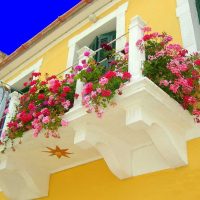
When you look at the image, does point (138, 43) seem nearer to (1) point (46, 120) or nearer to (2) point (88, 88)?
(2) point (88, 88)

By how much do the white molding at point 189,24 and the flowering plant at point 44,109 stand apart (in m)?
2.02

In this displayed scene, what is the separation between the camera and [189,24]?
5934 mm

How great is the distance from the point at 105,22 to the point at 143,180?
4.42 m

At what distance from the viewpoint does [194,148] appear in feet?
15.3

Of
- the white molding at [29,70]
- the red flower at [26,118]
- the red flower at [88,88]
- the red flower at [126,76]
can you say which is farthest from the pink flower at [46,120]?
the white molding at [29,70]

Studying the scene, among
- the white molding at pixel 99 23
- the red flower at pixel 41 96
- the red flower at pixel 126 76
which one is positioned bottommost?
the red flower at pixel 126 76

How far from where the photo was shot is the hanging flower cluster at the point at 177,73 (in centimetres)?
460

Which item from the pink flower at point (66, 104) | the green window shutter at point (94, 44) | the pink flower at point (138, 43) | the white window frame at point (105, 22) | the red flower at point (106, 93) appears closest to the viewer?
the red flower at point (106, 93)

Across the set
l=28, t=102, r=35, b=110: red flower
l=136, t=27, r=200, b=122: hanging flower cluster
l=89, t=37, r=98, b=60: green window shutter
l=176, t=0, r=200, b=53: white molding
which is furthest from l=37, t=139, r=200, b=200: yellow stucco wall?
l=89, t=37, r=98, b=60: green window shutter

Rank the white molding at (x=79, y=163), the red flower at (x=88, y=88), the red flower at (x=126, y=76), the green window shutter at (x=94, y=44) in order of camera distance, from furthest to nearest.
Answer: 1. the green window shutter at (x=94, y=44)
2. the white molding at (x=79, y=163)
3. the red flower at (x=88, y=88)
4. the red flower at (x=126, y=76)

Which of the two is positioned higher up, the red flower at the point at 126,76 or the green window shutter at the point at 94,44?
the green window shutter at the point at 94,44

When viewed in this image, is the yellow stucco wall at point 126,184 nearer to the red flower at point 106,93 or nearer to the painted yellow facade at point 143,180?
the painted yellow facade at point 143,180

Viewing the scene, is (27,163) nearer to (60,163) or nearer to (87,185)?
(60,163)

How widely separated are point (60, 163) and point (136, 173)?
5.60 feet
